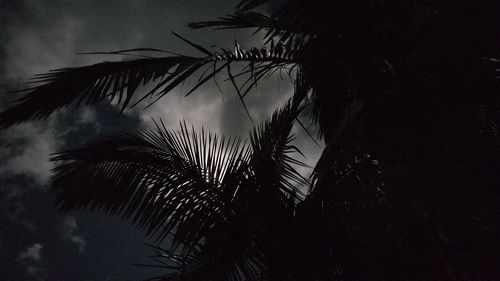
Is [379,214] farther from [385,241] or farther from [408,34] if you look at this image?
[408,34]

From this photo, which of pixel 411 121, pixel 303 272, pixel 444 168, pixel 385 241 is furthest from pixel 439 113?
pixel 303 272

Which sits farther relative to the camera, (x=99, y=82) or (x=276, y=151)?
(x=276, y=151)

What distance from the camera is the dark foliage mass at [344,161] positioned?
1.92 meters

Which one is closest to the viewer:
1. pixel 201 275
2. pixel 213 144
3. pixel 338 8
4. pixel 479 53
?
pixel 479 53

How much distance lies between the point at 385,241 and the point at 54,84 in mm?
2187

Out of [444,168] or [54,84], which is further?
[444,168]

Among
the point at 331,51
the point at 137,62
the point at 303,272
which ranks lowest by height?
the point at 303,272

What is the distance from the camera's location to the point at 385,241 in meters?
2.44

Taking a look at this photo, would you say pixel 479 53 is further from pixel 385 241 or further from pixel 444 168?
pixel 385 241

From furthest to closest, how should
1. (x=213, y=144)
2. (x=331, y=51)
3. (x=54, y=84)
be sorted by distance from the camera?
(x=213, y=144)
(x=331, y=51)
(x=54, y=84)

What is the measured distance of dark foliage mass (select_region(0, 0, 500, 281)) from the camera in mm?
1917

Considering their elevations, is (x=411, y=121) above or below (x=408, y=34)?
below

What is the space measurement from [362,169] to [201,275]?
1424 mm

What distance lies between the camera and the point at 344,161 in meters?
2.42
